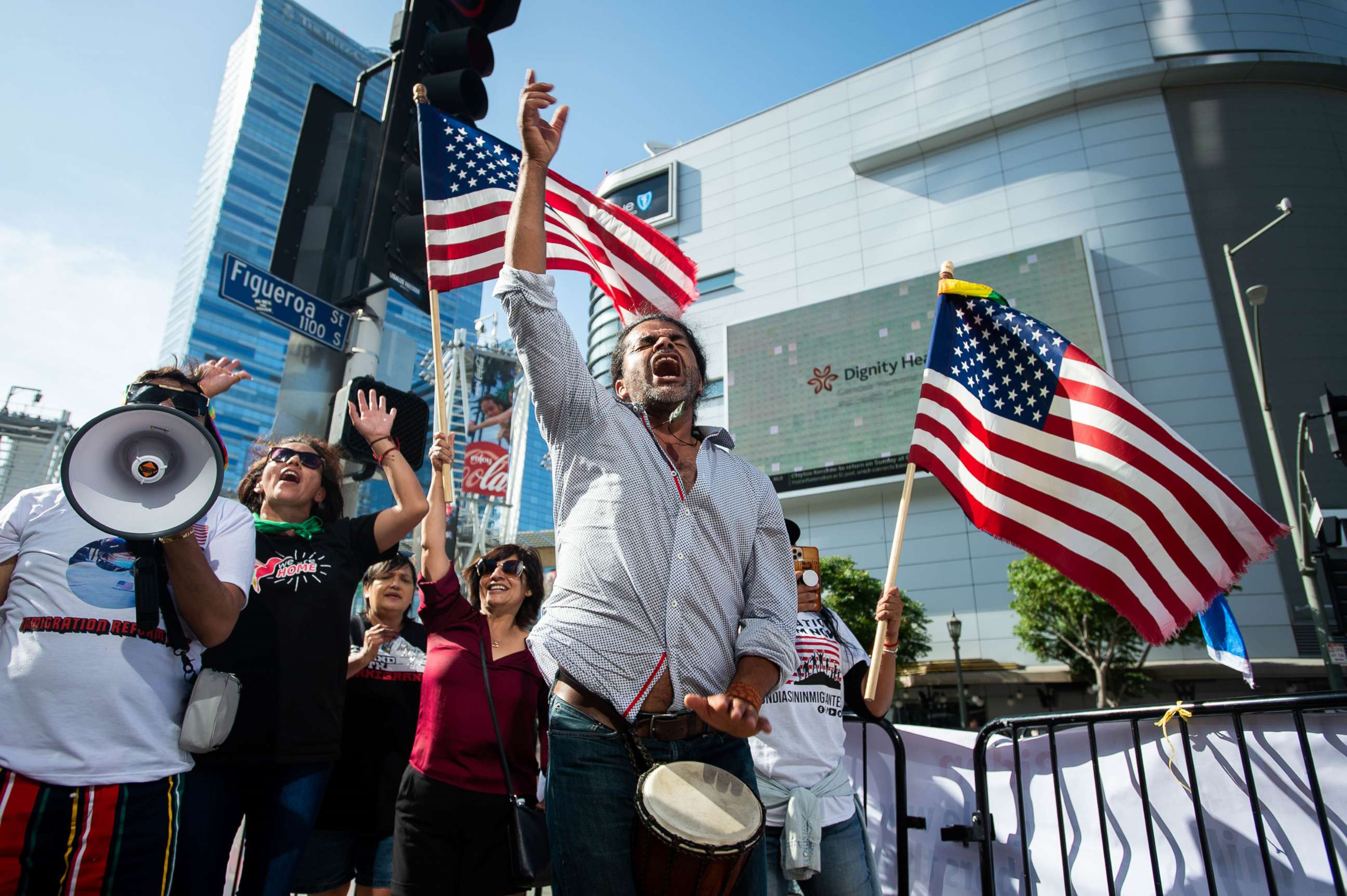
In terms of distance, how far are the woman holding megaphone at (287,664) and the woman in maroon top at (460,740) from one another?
11.5 inches

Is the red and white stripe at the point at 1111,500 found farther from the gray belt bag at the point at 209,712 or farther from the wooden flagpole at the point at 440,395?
the gray belt bag at the point at 209,712

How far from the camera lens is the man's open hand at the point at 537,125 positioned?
2.17 metres

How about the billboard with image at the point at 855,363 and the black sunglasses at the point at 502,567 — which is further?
the billboard with image at the point at 855,363

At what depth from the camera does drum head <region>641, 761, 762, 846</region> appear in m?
1.58

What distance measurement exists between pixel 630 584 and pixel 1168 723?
2.85 metres

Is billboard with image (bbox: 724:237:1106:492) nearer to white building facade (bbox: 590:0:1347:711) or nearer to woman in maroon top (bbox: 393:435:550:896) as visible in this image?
white building facade (bbox: 590:0:1347:711)

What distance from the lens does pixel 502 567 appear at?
400 centimetres

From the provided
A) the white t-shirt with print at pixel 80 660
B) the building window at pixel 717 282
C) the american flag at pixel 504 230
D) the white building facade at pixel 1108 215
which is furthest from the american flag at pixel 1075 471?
the building window at pixel 717 282

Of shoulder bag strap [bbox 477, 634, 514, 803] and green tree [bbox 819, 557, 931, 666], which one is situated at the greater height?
green tree [bbox 819, 557, 931, 666]

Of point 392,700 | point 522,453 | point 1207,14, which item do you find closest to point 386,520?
point 392,700

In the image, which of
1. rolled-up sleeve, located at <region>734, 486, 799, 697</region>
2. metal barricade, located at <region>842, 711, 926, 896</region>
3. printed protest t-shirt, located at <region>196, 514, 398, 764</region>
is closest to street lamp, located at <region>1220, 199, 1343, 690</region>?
metal barricade, located at <region>842, 711, 926, 896</region>

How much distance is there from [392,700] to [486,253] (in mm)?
2772

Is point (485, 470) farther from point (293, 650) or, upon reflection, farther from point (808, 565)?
point (293, 650)

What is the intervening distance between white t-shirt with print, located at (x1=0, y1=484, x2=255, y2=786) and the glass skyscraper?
80683 mm
